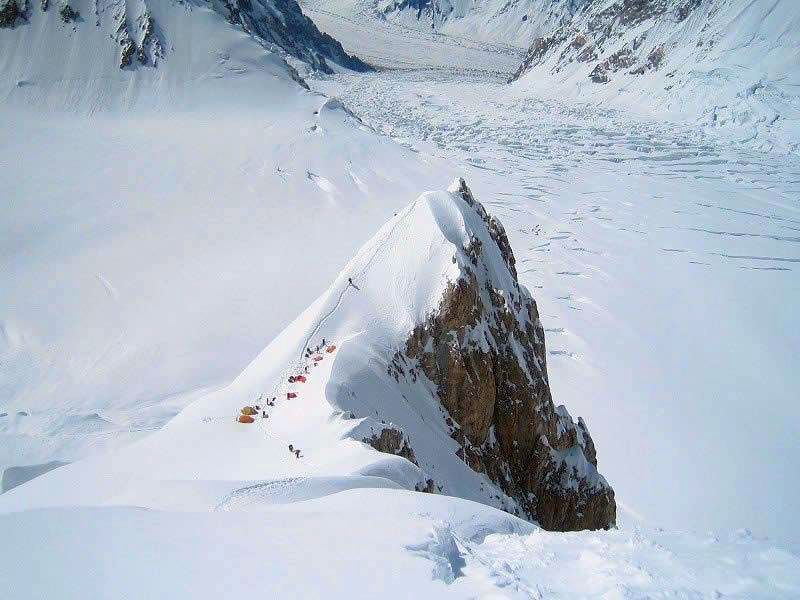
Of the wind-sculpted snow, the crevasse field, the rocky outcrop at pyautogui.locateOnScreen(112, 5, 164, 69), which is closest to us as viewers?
the crevasse field

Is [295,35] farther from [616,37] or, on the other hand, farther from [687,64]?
[687,64]

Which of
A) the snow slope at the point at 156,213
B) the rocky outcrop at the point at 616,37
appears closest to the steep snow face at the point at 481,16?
the rocky outcrop at the point at 616,37

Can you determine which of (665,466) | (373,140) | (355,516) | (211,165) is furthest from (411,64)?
(355,516)

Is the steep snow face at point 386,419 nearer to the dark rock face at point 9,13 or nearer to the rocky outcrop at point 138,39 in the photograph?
the rocky outcrop at point 138,39

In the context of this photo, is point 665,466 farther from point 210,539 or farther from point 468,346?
point 210,539

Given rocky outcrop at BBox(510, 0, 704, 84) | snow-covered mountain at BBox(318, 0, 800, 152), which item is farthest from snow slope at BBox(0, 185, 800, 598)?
rocky outcrop at BBox(510, 0, 704, 84)

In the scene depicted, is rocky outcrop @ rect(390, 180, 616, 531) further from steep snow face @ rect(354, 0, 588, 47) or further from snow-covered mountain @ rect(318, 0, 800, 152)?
steep snow face @ rect(354, 0, 588, 47)

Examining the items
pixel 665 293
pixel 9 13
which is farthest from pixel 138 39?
pixel 665 293
